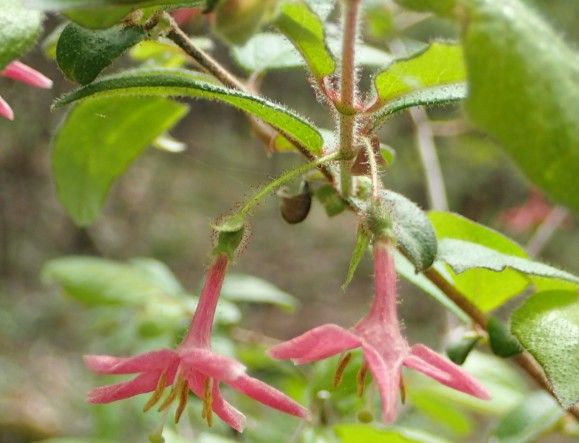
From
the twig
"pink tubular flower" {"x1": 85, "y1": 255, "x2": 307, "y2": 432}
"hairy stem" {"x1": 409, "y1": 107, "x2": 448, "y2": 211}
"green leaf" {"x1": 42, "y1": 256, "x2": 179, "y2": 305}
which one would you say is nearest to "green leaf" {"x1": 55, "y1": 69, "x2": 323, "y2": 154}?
"pink tubular flower" {"x1": 85, "y1": 255, "x2": 307, "y2": 432}

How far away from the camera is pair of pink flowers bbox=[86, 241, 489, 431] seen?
1.78 ft

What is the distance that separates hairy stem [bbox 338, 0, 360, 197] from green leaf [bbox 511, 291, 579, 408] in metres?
0.18

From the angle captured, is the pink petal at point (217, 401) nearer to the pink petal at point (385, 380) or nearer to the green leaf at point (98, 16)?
the pink petal at point (385, 380)

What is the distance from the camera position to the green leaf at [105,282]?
56.3 inches

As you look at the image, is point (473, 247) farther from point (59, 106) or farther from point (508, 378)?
point (508, 378)

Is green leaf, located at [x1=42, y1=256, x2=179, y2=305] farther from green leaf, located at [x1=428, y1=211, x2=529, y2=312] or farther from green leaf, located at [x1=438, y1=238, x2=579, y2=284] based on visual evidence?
green leaf, located at [x1=438, y1=238, x2=579, y2=284]

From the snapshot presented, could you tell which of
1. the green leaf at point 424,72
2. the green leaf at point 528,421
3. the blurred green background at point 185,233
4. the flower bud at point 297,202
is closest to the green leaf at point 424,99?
the green leaf at point 424,72

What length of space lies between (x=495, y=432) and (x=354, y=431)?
0.18 metres

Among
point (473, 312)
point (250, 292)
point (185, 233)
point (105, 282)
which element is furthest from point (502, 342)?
point (185, 233)

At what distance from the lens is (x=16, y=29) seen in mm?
513

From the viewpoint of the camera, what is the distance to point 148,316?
55.6 inches

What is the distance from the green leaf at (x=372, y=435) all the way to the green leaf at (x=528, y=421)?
3.2 inches

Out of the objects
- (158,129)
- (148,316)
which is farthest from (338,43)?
(148,316)

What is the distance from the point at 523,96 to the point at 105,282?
3.97ft
